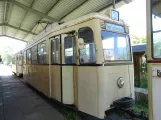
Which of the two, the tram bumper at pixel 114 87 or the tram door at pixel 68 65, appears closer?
the tram bumper at pixel 114 87

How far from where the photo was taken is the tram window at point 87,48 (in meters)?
4.01

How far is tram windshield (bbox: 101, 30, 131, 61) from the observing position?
4035mm

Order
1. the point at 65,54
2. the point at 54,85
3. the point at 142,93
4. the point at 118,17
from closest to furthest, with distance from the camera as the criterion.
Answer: the point at 118,17
the point at 65,54
the point at 54,85
the point at 142,93

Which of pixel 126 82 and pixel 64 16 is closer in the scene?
pixel 126 82

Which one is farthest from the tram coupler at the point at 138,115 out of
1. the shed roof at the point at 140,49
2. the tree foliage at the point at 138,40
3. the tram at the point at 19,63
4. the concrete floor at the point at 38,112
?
the tree foliage at the point at 138,40

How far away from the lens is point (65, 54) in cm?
493

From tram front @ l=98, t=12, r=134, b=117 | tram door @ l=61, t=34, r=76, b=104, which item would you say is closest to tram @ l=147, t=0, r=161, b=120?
tram front @ l=98, t=12, r=134, b=117

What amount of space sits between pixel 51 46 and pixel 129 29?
2.68 m

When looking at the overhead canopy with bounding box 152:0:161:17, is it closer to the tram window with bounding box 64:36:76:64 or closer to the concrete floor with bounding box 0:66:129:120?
the tram window with bounding box 64:36:76:64

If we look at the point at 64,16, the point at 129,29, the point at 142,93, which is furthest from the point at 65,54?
the point at 64,16

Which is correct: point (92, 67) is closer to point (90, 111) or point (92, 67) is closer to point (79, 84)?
point (79, 84)

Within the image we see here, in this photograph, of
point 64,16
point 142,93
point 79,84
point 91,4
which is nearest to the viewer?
point 79,84

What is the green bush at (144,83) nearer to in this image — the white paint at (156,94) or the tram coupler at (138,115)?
the tram coupler at (138,115)

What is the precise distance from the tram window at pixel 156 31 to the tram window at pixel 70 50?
7.95 ft
